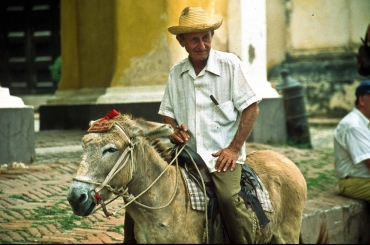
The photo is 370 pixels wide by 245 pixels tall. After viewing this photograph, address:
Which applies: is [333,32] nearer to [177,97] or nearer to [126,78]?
[126,78]

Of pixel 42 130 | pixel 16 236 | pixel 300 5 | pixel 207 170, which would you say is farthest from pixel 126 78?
pixel 300 5

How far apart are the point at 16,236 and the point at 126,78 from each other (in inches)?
234

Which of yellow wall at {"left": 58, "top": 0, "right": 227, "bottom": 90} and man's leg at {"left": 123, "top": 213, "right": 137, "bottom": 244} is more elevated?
yellow wall at {"left": 58, "top": 0, "right": 227, "bottom": 90}

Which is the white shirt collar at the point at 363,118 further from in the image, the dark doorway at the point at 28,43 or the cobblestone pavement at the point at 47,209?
the dark doorway at the point at 28,43

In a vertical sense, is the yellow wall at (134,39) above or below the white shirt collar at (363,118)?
above

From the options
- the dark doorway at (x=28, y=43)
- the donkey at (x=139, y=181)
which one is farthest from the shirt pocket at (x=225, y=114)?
the dark doorway at (x=28, y=43)

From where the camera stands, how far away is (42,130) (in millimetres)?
13289

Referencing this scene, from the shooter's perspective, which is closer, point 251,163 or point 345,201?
point 251,163

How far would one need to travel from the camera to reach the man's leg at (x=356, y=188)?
26.2 ft

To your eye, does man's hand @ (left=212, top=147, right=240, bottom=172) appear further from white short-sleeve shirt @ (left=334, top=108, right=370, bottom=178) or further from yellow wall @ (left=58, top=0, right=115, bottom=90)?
yellow wall @ (left=58, top=0, right=115, bottom=90)

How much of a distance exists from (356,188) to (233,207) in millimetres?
3925

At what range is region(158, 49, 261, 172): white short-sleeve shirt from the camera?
474 cm

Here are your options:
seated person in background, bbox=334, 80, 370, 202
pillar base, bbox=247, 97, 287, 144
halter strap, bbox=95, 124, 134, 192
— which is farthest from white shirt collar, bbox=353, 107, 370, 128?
halter strap, bbox=95, 124, 134, 192

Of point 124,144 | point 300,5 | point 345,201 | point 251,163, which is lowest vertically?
point 345,201
